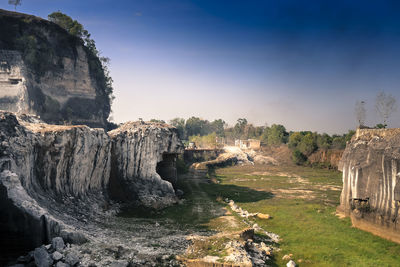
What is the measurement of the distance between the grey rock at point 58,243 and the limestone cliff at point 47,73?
42.9 metres

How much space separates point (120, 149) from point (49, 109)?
1363 inches

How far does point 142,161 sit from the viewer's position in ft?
94.7

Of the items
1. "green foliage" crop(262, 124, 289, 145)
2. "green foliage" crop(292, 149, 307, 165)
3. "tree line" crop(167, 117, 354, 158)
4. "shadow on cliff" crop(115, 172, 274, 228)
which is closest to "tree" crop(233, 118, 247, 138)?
"tree line" crop(167, 117, 354, 158)

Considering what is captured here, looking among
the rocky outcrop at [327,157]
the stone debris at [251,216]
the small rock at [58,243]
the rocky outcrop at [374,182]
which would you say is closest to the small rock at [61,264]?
the small rock at [58,243]

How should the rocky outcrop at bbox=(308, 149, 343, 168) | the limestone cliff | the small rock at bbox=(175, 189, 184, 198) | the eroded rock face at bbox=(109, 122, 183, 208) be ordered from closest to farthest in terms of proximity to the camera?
the eroded rock face at bbox=(109, 122, 183, 208) → the small rock at bbox=(175, 189, 184, 198) → the limestone cliff → the rocky outcrop at bbox=(308, 149, 343, 168)

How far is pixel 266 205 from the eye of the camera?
28188 millimetres

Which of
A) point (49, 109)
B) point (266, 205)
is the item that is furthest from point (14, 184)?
point (49, 109)

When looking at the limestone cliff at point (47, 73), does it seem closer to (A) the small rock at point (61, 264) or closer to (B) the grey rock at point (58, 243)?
(B) the grey rock at point (58, 243)

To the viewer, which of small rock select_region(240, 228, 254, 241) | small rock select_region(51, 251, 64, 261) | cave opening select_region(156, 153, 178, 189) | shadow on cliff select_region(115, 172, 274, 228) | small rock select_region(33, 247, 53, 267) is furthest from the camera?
cave opening select_region(156, 153, 178, 189)

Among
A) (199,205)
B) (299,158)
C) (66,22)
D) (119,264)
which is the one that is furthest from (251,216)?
(66,22)

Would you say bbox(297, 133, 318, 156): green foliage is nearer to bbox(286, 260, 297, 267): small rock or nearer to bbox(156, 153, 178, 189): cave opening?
bbox(156, 153, 178, 189): cave opening

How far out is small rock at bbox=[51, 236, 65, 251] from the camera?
1214 centimetres

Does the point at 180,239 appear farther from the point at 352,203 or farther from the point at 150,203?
the point at 352,203

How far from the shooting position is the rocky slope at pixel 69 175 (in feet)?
41.3
